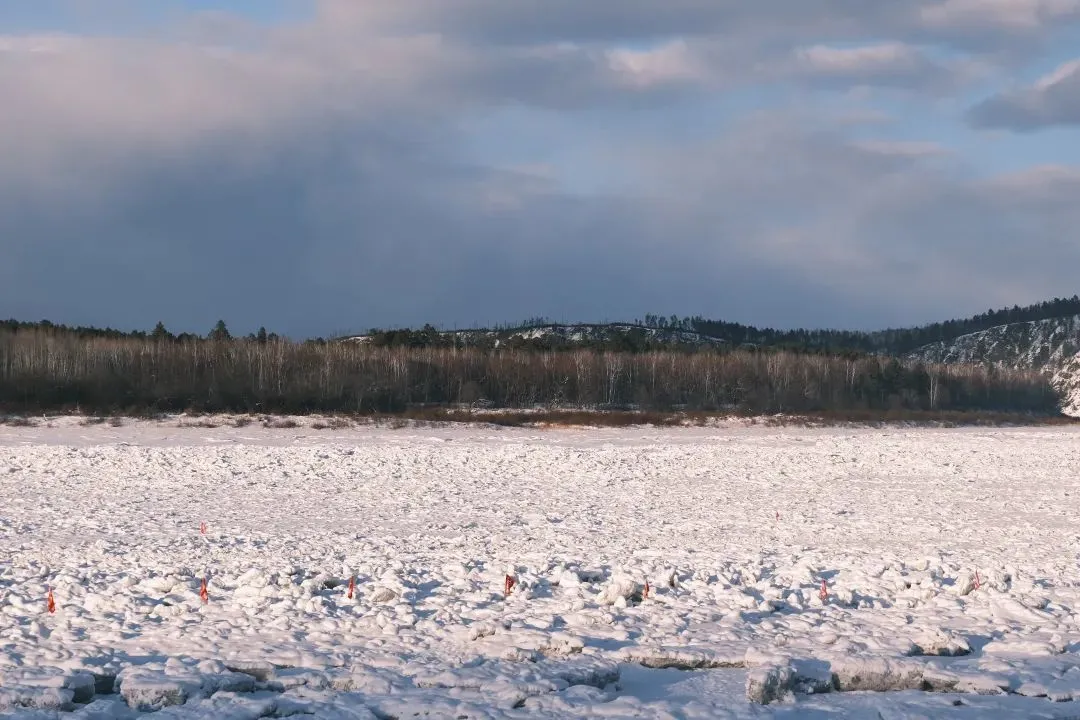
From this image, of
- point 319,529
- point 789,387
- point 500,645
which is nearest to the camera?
point 500,645

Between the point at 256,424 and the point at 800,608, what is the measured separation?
4982cm

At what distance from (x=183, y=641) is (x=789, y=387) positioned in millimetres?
80420

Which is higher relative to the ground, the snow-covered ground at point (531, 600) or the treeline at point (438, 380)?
the treeline at point (438, 380)

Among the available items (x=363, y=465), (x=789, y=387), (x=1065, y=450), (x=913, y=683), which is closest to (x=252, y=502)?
(x=363, y=465)

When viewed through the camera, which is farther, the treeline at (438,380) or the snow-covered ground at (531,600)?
the treeline at (438,380)

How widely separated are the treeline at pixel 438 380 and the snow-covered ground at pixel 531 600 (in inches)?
1515

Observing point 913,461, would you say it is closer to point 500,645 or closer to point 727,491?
point 727,491

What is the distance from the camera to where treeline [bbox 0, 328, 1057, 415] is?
64.8m

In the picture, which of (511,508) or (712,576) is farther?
(511,508)

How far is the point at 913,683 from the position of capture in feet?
30.5

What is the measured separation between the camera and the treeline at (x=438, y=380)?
2549 inches

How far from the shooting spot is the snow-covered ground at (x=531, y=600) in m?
8.85

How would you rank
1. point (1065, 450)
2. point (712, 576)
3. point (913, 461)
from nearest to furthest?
point (712, 576) → point (913, 461) → point (1065, 450)

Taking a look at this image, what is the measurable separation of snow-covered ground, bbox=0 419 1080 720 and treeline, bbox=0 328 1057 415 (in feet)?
126
